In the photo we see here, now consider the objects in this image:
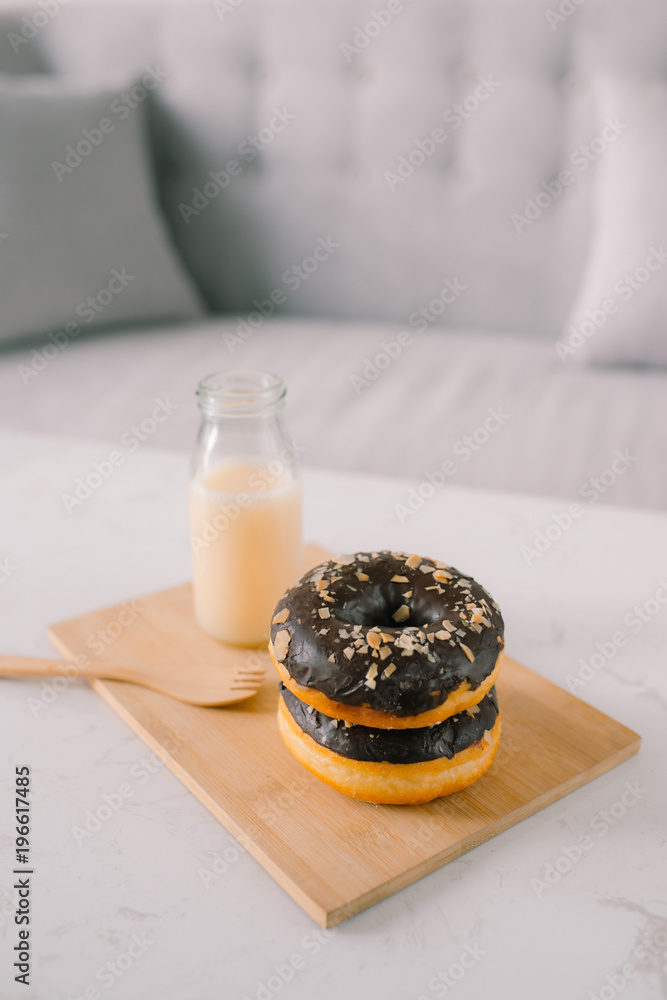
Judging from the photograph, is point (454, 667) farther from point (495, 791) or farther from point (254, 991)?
point (254, 991)

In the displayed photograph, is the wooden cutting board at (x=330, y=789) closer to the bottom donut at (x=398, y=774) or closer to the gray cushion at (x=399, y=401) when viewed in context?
the bottom donut at (x=398, y=774)

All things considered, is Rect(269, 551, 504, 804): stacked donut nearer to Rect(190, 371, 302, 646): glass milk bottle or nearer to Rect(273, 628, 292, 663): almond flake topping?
Rect(273, 628, 292, 663): almond flake topping

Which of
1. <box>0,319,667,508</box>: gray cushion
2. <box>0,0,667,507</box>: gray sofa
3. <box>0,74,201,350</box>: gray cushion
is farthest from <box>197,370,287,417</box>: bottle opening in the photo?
<box>0,74,201,350</box>: gray cushion

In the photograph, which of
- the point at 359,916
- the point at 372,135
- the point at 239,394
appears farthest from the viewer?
the point at 372,135

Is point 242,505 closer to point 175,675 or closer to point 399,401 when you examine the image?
point 175,675

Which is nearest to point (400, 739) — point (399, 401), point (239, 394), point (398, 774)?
point (398, 774)

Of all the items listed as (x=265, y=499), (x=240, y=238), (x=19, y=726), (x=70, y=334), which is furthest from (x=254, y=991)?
(x=240, y=238)
